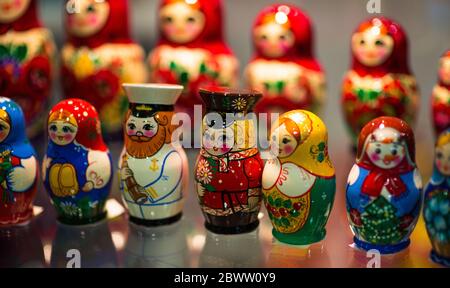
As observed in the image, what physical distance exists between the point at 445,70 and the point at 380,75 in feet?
0.75

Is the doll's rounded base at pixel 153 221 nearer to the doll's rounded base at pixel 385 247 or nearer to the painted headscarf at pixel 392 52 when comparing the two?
the doll's rounded base at pixel 385 247

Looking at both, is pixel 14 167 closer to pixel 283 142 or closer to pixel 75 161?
pixel 75 161

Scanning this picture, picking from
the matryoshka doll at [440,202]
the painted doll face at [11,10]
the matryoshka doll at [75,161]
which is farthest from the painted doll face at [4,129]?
the matryoshka doll at [440,202]

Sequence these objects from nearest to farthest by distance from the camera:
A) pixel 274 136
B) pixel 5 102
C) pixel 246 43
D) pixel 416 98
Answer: pixel 274 136, pixel 5 102, pixel 416 98, pixel 246 43

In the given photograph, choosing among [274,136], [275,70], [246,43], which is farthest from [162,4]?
[274,136]

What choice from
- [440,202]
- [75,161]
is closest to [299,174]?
[440,202]

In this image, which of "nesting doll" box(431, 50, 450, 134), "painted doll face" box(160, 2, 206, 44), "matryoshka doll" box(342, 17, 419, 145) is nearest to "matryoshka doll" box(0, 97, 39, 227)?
"painted doll face" box(160, 2, 206, 44)

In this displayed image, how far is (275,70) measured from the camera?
Answer: 88.7 inches

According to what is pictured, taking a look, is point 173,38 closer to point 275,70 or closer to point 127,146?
point 275,70

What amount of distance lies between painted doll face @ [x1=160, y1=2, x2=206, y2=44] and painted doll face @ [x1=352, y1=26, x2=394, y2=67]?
608mm

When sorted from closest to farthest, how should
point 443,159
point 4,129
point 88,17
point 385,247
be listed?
1. point 443,159
2. point 385,247
3. point 4,129
4. point 88,17

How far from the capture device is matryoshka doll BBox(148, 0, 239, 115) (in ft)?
7.28

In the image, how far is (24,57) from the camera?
2.16 meters

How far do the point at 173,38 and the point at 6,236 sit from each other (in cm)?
105
